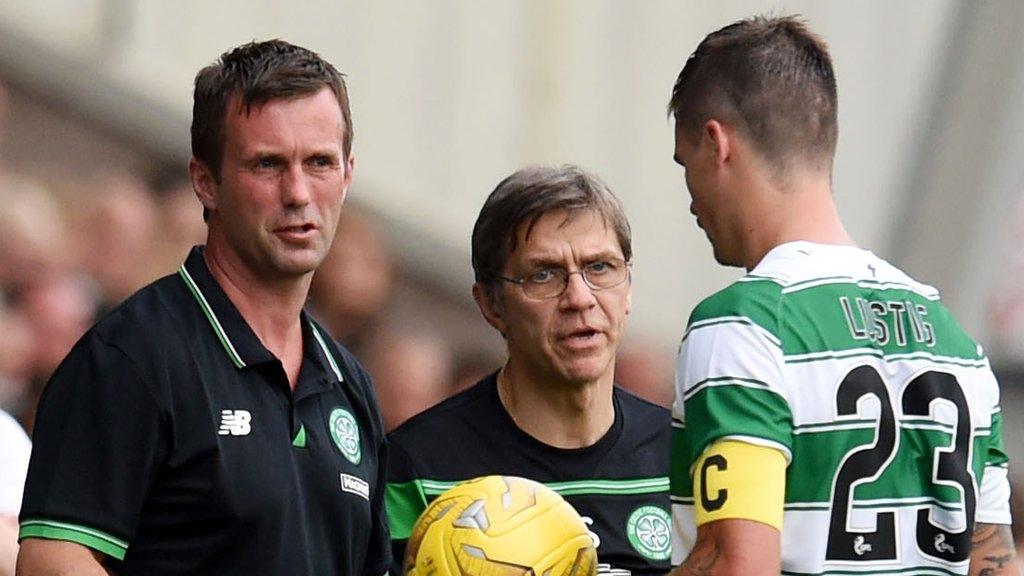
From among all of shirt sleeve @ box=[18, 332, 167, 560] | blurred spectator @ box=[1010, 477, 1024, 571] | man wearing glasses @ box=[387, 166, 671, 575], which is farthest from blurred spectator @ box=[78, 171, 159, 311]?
blurred spectator @ box=[1010, 477, 1024, 571]

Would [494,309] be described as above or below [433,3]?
below

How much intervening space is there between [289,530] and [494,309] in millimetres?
1058

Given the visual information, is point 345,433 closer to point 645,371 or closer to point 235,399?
point 235,399

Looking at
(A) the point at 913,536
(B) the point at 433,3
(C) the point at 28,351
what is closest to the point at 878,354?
(A) the point at 913,536

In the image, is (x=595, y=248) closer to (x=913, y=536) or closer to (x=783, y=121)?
(x=783, y=121)

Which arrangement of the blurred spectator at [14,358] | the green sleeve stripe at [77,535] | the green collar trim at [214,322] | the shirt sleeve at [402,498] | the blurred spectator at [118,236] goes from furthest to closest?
the blurred spectator at [118,236] → the blurred spectator at [14,358] → the shirt sleeve at [402,498] → the green collar trim at [214,322] → the green sleeve stripe at [77,535]

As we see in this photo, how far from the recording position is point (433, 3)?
25.3ft

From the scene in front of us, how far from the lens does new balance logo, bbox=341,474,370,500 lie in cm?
361

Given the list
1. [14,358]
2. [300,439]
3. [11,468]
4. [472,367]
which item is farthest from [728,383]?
[472,367]

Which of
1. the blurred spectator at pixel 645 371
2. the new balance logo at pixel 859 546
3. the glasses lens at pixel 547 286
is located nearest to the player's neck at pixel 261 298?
the glasses lens at pixel 547 286

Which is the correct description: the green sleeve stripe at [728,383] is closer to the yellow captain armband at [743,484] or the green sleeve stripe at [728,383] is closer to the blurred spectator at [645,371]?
the yellow captain armband at [743,484]

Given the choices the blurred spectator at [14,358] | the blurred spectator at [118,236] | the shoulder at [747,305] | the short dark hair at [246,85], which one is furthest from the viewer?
the blurred spectator at [118,236]

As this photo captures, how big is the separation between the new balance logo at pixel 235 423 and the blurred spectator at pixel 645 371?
11.9 feet

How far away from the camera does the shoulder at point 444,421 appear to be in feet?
13.6
